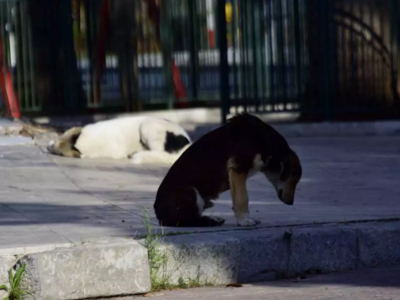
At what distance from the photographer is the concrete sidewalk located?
19.2 feet

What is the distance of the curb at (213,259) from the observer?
210 inches

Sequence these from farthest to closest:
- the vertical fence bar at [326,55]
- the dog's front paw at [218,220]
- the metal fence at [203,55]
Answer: the metal fence at [203,55]
the vertical fence bar at [326,55]
the dog's front paw at [218,220]

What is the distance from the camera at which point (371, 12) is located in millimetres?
12852

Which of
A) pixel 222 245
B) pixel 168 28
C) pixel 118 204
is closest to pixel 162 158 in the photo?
pixel 118 204

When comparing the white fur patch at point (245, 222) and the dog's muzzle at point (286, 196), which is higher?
the dog's muzzle at point (286, 196)

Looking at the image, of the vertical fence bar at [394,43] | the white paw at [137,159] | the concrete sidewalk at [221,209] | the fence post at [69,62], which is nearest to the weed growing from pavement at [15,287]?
the concrete sidewalk at [221,209]

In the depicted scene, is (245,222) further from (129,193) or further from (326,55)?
(326,55)

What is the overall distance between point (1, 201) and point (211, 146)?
2.29m

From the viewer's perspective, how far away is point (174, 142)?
1066 cm

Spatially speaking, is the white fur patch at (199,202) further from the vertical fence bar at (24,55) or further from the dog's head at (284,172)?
the vertical fence bar at (24,55)

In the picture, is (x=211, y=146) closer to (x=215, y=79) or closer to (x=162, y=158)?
(x=162, y=158)

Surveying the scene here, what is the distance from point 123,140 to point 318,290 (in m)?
5.67

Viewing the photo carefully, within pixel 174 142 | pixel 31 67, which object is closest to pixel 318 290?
pixel 174 142

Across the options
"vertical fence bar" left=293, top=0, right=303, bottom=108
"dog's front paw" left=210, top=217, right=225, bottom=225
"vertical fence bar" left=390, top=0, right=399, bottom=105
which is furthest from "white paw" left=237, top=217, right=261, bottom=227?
"vertical fence bar" left=390, top=0, right=399, bottom=105
